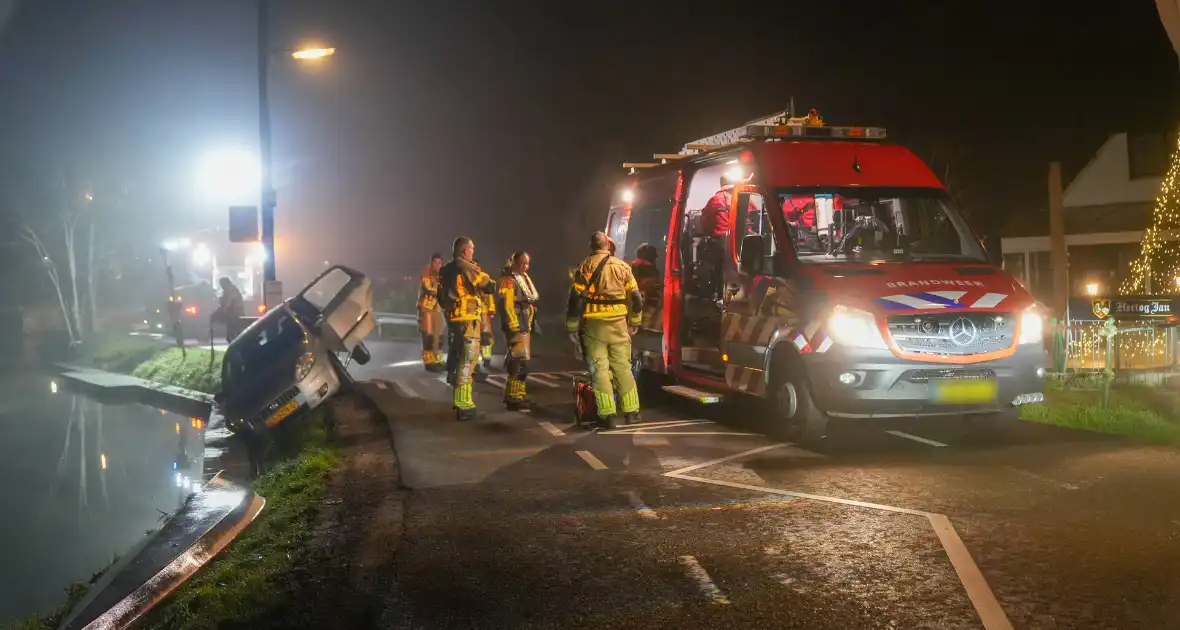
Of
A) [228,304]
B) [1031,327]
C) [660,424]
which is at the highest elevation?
[228,304]

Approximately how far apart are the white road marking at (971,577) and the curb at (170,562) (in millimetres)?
4079

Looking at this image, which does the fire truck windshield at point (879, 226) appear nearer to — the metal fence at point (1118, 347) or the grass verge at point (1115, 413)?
the grass verge at point (1115, 413)

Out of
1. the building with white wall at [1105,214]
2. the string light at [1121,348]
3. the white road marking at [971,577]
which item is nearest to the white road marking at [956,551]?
the white road marking at [971,577]

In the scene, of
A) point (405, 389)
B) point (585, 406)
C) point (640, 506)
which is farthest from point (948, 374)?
point (405, 389)

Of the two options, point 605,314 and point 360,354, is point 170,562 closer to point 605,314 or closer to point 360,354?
point 605,314

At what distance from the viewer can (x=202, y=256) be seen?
35.6 meters

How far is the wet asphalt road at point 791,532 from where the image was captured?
4477mm

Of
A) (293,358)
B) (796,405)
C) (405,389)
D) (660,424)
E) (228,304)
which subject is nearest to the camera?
(796,405)

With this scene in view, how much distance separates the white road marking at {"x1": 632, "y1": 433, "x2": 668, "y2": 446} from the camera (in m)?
8.91

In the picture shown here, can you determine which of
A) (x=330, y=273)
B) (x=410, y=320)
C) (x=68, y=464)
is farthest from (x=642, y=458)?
(x=410, y=320)

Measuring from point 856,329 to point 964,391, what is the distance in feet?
3.25

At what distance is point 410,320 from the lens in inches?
1147

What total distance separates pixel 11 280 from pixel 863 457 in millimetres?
46552

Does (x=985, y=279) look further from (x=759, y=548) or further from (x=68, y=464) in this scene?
(x=68, y=464)
